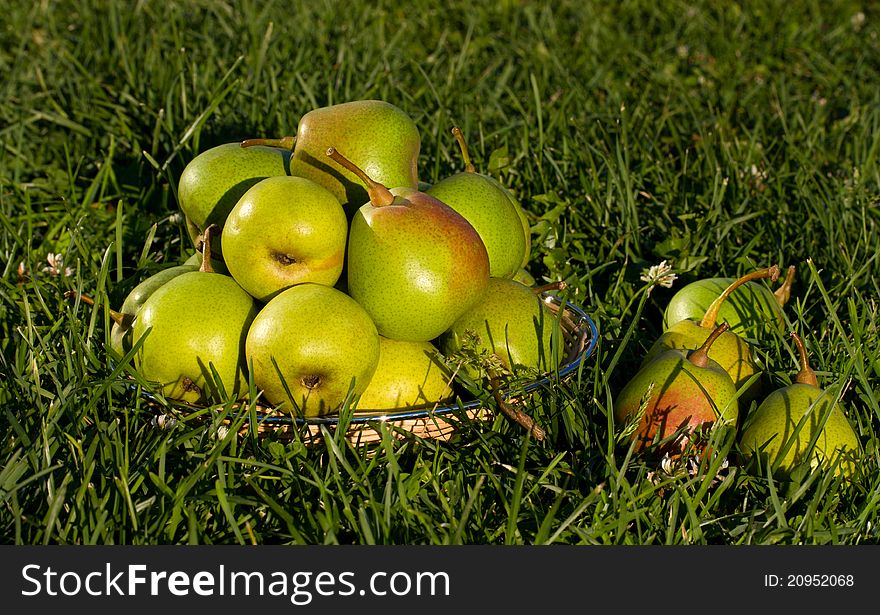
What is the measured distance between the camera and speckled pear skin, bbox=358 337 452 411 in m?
2.72

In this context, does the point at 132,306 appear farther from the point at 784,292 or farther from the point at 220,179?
the point at 784,292

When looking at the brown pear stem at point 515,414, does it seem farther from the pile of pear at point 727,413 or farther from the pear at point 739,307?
the pear at point 739,307

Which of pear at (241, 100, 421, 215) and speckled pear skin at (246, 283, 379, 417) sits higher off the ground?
pear at (241, 100, 421, 215)

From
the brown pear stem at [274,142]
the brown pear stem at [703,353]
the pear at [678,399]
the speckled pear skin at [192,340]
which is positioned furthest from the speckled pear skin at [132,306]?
the brown pear stem at [703,353]

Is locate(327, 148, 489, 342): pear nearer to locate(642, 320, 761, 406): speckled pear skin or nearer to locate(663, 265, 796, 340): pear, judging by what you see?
locate(642, 320, 761, 406): speckled pear skin

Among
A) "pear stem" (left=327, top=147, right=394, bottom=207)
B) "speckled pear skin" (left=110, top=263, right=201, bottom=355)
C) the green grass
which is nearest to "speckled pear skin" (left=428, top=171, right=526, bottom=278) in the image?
"pear stem" (left=327, top=147, right=394, bottom=207)

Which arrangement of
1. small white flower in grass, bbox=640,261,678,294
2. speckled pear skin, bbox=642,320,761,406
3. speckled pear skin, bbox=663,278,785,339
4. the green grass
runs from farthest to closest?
small white flower in grass, bbox=640,261,678,294 < speckled pear skin, bbox=663,278,785,339 < speckled pear skin, bbox=642,320,761,406 < the green grass

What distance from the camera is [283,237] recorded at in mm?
2650

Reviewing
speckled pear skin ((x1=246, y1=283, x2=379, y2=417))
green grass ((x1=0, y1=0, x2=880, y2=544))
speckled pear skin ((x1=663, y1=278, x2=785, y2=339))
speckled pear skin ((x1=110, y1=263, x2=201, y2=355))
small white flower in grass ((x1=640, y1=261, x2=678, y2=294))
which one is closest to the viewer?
green grass ((x1=0, y1=0, x2=880, y2=544))

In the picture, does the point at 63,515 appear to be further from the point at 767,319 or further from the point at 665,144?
the point at 665,144

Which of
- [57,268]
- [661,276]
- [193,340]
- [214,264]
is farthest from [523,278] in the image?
[57,268]

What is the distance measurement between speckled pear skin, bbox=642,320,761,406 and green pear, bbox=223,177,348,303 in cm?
101

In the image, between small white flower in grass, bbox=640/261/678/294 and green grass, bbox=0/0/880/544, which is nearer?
green grass, bbox=0/0/880/544

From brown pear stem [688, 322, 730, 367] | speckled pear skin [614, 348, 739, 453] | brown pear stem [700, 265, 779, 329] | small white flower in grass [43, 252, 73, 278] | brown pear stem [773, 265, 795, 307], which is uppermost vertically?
small white flower in grass [43, 252, 73, 278]
